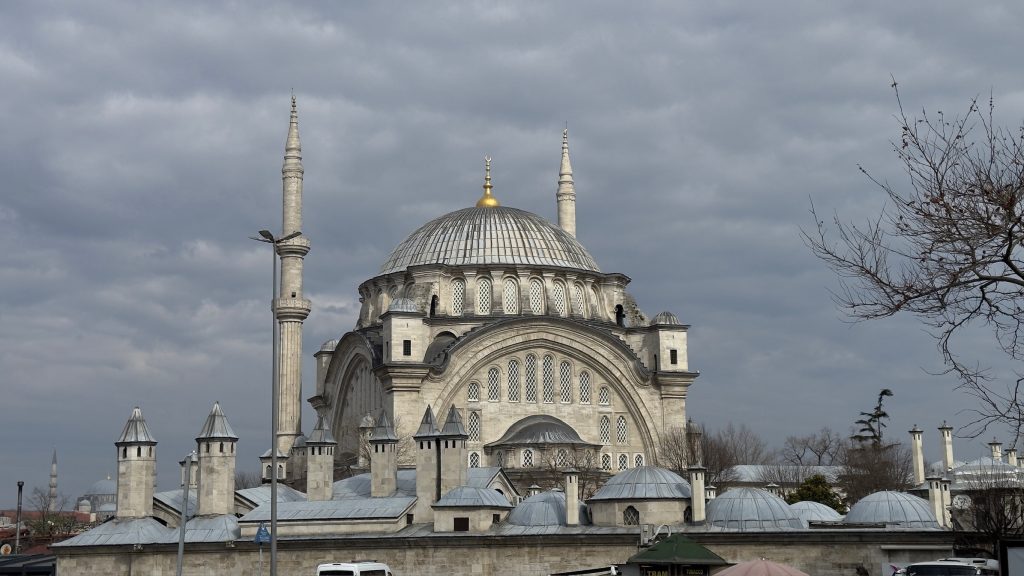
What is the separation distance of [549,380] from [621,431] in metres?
3.79

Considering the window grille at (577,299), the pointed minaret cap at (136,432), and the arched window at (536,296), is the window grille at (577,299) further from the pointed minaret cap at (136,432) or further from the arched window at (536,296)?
the pointed minaret cap at (136,432)

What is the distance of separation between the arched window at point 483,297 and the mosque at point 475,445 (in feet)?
0.27

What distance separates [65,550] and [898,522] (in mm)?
22581

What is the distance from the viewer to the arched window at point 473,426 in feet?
165

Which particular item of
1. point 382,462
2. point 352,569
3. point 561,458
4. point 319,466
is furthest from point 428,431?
point 561,458

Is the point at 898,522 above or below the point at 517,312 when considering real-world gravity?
below

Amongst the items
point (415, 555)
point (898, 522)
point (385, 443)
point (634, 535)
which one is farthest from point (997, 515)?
point (385, 443)

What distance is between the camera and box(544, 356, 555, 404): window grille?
2056 inches

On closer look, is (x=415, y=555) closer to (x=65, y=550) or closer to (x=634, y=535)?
(x=634, y=535)

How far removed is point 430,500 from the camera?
36.1 metres

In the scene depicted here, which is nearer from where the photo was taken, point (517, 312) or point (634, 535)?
Result: point (634, 535)

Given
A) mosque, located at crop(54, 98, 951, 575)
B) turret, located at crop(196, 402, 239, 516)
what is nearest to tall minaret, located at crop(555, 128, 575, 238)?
mosque, located at crop(54, 98, 951, 575)

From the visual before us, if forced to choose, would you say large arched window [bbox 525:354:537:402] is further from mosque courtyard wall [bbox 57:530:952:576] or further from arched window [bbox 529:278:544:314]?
mosque courtyard wall [bbox 57:530:952:576]

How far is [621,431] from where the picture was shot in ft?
175
